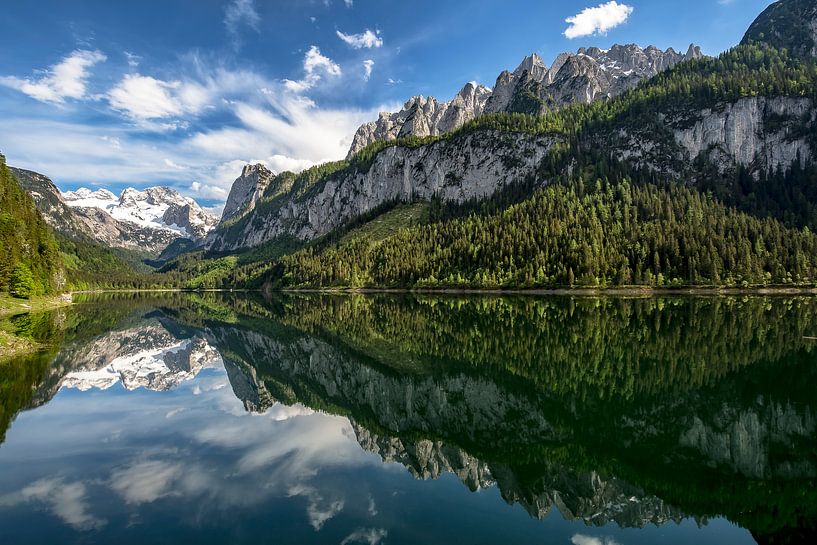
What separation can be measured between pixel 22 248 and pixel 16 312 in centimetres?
1991

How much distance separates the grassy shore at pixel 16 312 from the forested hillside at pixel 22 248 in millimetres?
2241

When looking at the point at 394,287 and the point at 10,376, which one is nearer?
the point at 10,376

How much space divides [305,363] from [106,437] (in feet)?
72.9

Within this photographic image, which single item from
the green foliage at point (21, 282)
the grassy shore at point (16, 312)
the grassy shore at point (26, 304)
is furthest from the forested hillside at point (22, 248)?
the grassy shore at point (16, 312)

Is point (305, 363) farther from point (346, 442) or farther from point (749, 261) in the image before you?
point (749, 261)

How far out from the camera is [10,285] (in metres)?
92.6

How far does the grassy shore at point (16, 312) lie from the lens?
44.0m

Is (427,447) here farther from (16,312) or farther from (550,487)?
(16,312)

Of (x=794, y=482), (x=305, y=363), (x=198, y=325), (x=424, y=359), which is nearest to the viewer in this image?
(x=794, y=482)

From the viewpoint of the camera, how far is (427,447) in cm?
2167

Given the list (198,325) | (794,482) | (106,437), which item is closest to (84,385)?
(106,437)

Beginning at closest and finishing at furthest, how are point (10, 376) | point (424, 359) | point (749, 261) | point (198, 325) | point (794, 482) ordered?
point (794, 482) → point (10, 376) → point (424, 359) → point (198, 325) → point (749, 261)

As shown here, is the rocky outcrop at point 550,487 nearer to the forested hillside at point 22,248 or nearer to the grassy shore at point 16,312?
A: the grassy shore at point 16,312

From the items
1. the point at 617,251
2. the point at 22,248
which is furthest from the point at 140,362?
the point at 617,251
